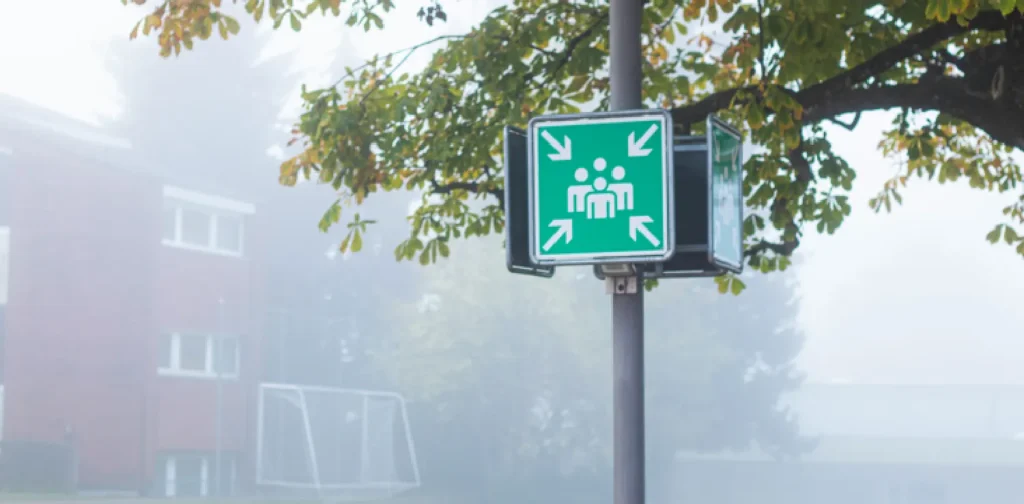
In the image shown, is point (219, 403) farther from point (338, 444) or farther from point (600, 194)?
point (600, 194)

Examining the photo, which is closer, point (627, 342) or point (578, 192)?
point (578, 192)

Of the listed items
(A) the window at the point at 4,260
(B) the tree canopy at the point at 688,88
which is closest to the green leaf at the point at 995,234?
(B) the tree canopy at the point at 688,88

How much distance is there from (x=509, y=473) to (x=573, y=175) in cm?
5396

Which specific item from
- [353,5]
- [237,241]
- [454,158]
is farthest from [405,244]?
[237,241]

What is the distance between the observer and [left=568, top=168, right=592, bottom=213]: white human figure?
5.40 meters

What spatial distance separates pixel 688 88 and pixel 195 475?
40.0m

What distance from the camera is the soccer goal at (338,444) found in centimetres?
5722

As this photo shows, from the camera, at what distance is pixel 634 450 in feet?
18.0

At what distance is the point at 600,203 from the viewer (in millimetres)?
5379

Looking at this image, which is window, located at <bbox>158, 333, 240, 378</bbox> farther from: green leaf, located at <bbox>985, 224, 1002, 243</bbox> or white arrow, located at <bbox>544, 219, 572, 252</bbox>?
white arrow, located at <bbox>544, 219, 572, 252</bbox>

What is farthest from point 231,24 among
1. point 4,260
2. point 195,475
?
point 195,475

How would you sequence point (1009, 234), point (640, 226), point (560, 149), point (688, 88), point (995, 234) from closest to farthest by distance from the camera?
point (640, 226) < point (560, 149) < point (688, 88) < point (1009, 234) < point (995, 234)

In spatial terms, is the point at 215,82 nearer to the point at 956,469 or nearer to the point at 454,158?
the point at 956,469

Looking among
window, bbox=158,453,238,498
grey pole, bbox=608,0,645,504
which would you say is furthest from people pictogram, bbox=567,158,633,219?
window, bbox=158,453,238,498
